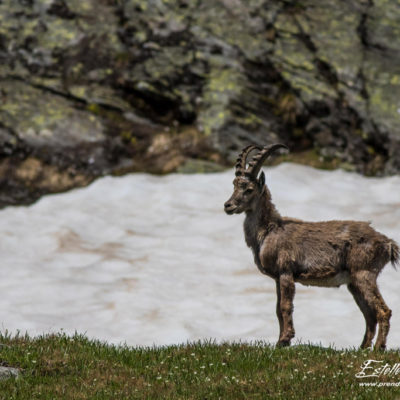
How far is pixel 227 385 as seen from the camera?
10117 mm

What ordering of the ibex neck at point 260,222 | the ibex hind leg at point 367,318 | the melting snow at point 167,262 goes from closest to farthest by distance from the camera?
the ibex hind leg at point 367,318 → the ibex neck at point 260,222 → the melting snow at point 167,262

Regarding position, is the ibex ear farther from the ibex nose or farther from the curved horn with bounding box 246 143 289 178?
the ibex nose

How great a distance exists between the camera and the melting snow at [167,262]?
17.9m

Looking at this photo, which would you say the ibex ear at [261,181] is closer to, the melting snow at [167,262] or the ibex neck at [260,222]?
the ibex neck at [260,222]

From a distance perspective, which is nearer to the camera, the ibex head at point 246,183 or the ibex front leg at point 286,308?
the ibex front leg at point 286,308

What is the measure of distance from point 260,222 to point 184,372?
348cm

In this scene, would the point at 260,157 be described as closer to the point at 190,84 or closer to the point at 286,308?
the point at 286,308

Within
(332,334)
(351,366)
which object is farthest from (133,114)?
(351,366)

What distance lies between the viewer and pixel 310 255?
13.0 metres

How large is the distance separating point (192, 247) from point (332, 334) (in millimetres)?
6489

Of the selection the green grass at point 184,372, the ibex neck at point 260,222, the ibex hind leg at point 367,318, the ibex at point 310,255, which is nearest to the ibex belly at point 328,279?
the ibex at point 310,255

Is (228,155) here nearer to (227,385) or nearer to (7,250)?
(7,250)

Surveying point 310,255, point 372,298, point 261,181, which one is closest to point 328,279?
point 310,255

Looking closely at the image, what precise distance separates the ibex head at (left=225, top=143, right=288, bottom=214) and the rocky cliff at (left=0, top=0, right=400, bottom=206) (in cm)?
1438
